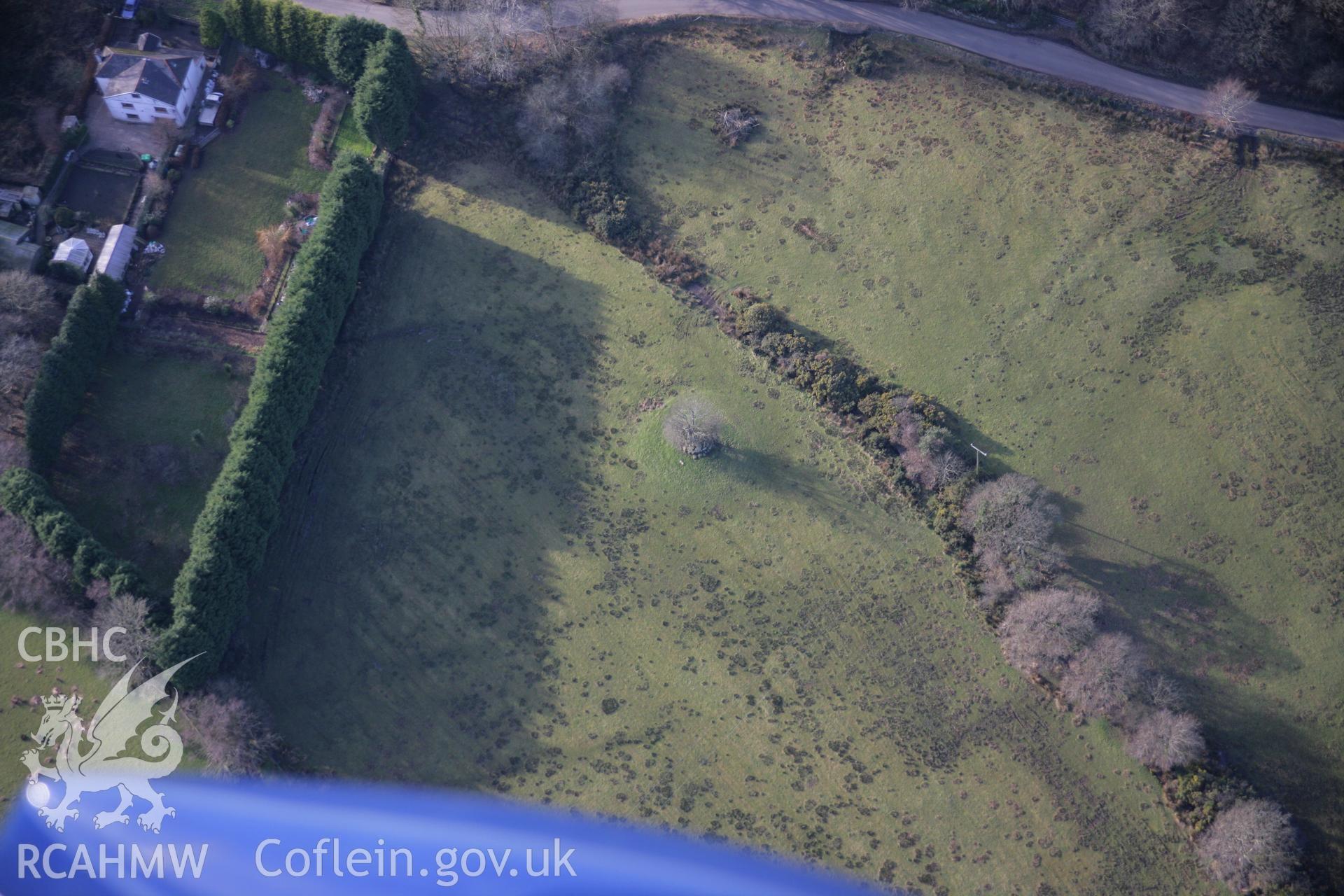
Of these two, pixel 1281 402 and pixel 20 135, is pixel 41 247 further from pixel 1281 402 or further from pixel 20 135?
pixel 1281 402

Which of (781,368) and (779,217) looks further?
(779,217)

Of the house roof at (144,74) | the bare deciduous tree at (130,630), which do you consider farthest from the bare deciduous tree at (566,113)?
the bare deciduous tree at (130,630)

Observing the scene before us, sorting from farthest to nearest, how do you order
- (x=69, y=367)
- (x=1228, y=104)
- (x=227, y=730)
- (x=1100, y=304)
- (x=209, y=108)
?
1. (x=1228, y=104)
2. (x=209, y=108)
3. (x=1100, y=304)
4. (x=69, y=367)
5. (x=227, y=730)

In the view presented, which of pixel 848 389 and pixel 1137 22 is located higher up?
pixel 1137 22

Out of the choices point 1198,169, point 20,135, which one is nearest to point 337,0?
point 20,135

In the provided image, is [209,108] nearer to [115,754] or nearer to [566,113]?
[566,113]

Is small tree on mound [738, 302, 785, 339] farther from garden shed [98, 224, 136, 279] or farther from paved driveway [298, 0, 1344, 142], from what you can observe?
garden shed [98, 224, 136, 279]

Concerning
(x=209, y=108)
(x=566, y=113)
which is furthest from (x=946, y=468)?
(x=209, y=108)
